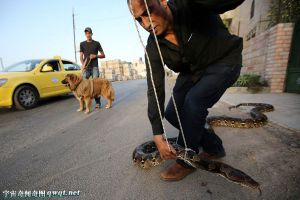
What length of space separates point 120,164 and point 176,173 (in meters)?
0.82

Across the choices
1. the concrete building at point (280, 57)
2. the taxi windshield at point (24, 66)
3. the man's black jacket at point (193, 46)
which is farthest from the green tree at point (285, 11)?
the taxi windshield at point (24, 66)

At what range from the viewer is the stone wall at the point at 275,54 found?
6.15 metres

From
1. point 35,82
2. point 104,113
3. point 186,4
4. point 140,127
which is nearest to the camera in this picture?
point 186,4

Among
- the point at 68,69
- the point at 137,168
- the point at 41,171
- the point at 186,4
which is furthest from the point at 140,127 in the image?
the point at 68,69

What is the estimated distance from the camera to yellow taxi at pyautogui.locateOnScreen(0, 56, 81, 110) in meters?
5.85

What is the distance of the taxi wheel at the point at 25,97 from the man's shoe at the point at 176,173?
6.20m

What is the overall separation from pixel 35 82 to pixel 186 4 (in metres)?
6.84

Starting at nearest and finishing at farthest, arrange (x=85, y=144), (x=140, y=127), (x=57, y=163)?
1. (x=57, y=163)
2. (x=85, y=144)
3. (x=140, y=127)

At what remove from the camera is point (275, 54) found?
6.33 metres

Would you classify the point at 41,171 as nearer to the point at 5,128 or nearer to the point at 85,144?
the point at 85,144

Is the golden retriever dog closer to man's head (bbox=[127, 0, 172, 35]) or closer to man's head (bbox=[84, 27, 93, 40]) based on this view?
man's head (bbox=[84, 27, 93, 40])

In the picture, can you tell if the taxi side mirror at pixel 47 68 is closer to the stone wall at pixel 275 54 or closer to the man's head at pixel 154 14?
the man's head at pixel 154 14

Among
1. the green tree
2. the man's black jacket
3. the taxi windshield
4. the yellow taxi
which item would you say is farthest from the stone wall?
the taxi windshield

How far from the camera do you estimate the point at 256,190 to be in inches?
69.2
